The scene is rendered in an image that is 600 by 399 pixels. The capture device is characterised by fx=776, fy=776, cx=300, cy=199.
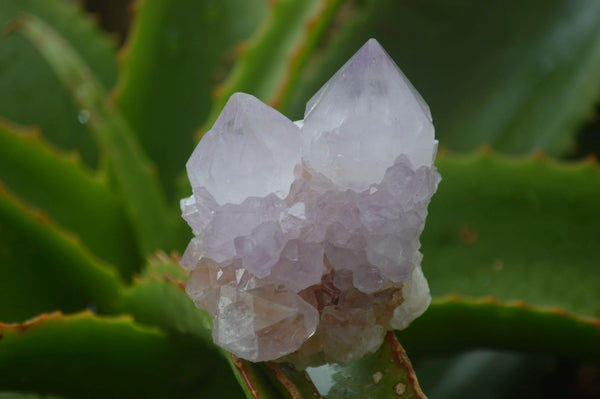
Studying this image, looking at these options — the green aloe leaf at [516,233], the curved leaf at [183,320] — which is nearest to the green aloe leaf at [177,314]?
the curved leaf at [183,320]

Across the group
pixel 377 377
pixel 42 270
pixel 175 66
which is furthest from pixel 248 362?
pixel 175 66

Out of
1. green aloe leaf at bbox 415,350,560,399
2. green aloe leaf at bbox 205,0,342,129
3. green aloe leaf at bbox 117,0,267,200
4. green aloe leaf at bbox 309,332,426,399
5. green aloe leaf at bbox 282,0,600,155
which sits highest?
green aloe leaf at bbox 117,0,267,200

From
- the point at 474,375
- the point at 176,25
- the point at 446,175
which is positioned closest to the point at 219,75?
the point at 176,25

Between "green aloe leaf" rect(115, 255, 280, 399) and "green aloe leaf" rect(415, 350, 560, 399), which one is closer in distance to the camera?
"green aloe leaf" rect(115, 255, 280, 399)

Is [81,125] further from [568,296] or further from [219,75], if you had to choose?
[568,296]

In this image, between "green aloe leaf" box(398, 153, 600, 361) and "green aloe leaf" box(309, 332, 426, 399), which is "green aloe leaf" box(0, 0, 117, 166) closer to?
"green aloe leaf" box(398, 153, 600, 361)

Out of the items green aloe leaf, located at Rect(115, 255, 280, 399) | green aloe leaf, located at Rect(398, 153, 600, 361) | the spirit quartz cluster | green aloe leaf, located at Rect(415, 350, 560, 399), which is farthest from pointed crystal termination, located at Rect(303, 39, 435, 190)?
green aloe leaf, located at Rect(415, 350, 560, 399)

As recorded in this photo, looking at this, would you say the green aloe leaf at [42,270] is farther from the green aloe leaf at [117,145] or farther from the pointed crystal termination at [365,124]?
the pointed crystal termination at [365,124]
